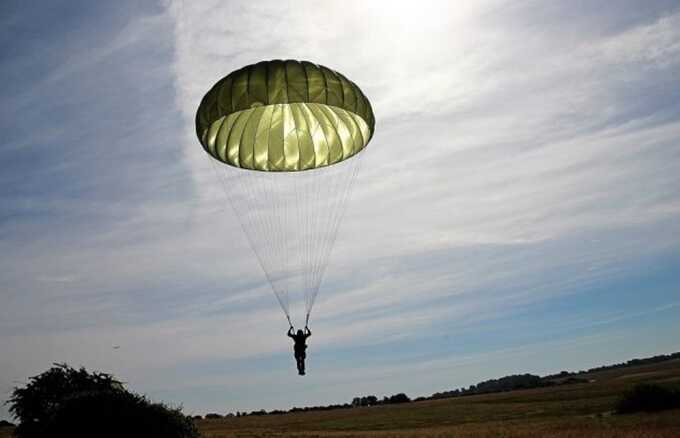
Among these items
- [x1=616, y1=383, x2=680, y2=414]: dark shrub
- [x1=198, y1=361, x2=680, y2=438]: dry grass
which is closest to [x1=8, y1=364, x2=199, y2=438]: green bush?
[x1=198, y1=361, x2=680, y2=438]: dry grass

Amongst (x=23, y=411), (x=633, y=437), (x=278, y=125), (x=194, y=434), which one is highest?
(x=278, y=125)

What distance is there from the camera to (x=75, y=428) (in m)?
20.2

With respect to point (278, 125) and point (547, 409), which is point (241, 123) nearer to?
point (278, 125)

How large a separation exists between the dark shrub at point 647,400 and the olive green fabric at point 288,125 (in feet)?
103

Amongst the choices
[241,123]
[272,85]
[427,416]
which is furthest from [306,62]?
[427,416]

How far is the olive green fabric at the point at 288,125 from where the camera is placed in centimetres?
1805

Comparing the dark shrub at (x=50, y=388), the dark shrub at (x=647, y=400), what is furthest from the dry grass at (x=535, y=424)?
the dark shrub at (x=50, y=388)

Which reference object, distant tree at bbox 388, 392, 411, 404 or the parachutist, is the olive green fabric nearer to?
the parachutist

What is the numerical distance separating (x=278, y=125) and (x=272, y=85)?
9.78 feet

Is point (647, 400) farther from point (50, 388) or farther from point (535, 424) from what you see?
point (50, 388)

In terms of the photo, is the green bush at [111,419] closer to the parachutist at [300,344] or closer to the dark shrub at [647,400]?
the parachutist at [300,344]

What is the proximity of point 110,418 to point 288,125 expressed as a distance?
11.6m

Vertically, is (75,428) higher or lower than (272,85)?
lower

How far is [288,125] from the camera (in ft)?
67.9
